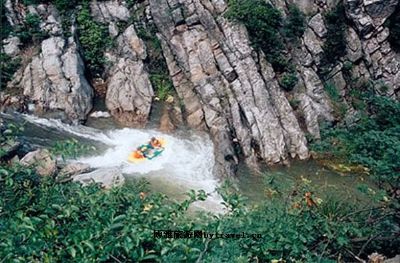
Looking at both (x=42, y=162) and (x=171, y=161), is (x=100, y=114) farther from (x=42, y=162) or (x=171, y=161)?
(x=42, y=162)

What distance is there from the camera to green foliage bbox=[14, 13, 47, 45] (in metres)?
15.3

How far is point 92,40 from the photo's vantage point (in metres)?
16.3

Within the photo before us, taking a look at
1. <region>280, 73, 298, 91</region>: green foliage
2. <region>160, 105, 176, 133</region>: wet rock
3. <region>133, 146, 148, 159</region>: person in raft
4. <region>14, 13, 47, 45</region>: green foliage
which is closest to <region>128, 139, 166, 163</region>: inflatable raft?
<region>133, 146, 148, 159</region>: person in raft

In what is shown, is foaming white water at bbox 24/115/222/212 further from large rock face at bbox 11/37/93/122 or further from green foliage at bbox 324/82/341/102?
green foliage at bbox 324/82/341/102

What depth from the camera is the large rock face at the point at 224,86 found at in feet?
46.7

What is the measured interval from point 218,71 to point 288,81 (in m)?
2.40

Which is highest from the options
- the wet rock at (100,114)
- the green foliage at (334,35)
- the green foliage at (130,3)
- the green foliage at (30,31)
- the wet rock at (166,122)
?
the green foliage at (130,3)

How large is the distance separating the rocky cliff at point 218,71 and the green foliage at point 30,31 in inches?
7.8

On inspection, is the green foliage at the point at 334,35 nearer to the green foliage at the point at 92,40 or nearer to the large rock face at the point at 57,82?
the green foliage at the point at 92,40

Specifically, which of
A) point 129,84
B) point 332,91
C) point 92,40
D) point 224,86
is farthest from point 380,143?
point 92,40

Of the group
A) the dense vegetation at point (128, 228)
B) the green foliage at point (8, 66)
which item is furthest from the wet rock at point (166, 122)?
the dense vegetation at point (128, 228)

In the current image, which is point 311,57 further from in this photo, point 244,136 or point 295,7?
point 244,136

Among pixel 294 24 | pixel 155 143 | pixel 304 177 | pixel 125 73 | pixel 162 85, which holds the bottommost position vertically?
pixel 304 177

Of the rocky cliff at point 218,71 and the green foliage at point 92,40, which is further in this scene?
the green foliage at point 92,40
